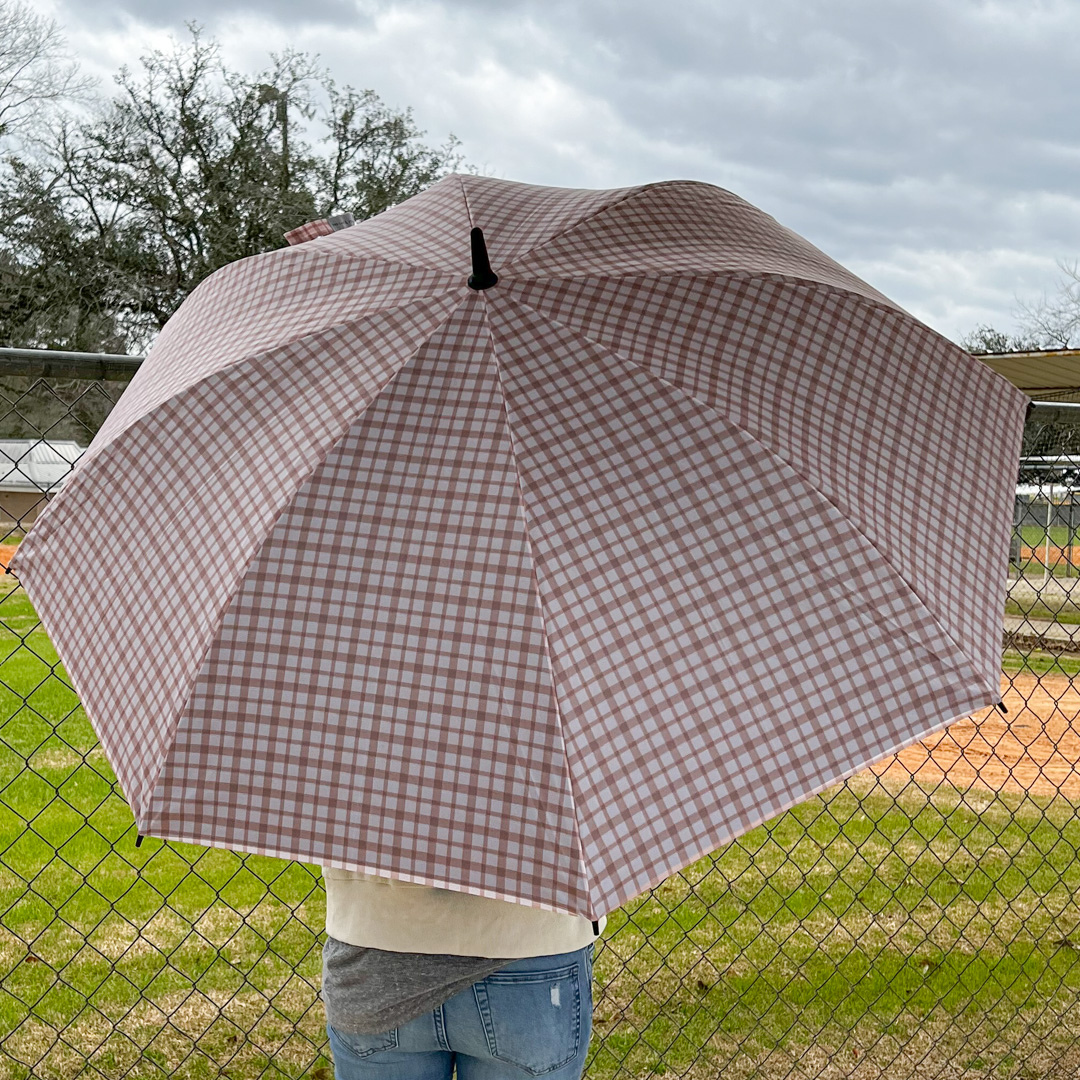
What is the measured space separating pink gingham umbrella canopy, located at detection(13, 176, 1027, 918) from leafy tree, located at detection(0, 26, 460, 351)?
24583 millimetres

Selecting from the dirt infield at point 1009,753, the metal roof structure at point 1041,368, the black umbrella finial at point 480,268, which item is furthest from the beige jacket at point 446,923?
the metal roof structure at point 1041,368

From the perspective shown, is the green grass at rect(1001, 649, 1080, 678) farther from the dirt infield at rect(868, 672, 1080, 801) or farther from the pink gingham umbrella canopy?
the pink gingham umbrella canopy

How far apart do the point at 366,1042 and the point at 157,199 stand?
85.4 feet

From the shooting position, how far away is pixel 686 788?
3.74 feet

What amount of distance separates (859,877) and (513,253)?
16.4 ft

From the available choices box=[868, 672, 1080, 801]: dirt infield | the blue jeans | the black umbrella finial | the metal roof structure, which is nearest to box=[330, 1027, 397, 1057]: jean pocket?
the blue jeans

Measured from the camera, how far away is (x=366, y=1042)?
161cm

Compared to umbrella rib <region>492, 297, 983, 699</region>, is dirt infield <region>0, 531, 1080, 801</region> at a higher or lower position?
lower

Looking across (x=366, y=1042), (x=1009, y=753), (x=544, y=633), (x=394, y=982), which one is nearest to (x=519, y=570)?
(x=544, y=633)

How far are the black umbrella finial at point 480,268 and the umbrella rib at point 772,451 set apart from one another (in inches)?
1.2

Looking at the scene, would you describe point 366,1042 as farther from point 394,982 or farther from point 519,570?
point 519,570

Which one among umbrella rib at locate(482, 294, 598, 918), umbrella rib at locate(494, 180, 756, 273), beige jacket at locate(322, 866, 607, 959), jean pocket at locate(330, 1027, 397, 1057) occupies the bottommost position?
jean pocket at locate(330, 1027, 397, 1057)

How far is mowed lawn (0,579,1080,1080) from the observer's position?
11.7ft

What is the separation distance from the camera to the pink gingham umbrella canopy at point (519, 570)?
115 centimetres
